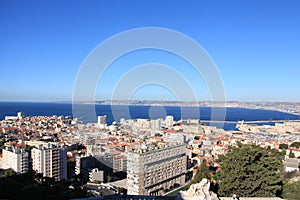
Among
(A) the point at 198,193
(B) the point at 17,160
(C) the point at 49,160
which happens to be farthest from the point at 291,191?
(B) the point at 17,160

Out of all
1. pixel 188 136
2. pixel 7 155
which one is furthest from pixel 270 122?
pixel 7 155

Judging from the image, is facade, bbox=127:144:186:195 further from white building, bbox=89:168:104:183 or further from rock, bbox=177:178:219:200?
rock, bbox=177:178:219:200

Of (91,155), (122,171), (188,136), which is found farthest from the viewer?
(188,136)

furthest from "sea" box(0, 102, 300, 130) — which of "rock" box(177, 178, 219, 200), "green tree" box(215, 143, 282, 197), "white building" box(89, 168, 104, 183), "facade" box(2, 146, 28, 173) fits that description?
"rock" box(177, 178, 219, 200)

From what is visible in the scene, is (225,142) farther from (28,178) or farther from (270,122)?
(270,122)

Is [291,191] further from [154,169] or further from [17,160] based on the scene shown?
[17,160]

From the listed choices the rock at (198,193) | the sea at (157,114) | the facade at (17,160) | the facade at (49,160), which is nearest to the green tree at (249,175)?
the rock at (198,193)

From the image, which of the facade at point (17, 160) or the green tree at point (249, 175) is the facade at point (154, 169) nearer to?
→ the facade at point (17, 160)
